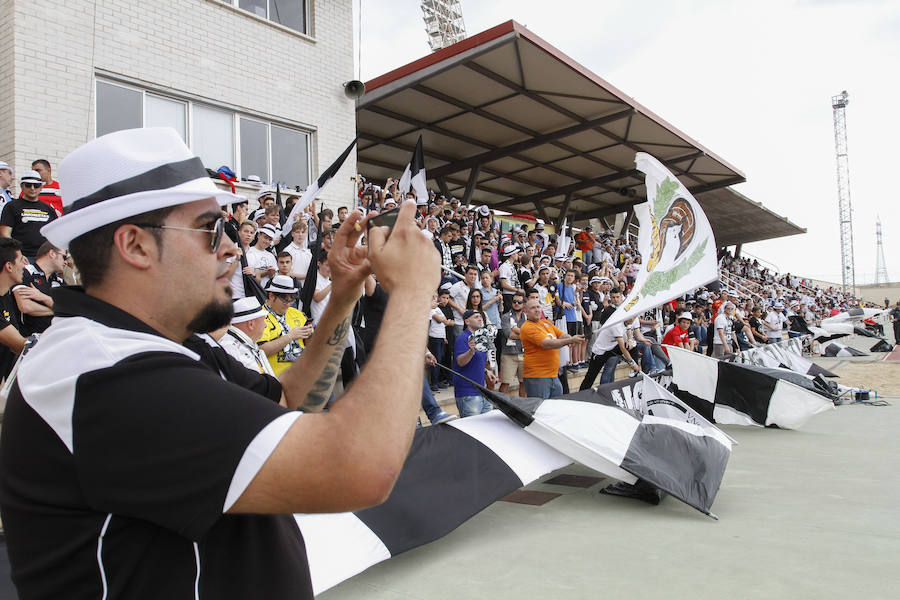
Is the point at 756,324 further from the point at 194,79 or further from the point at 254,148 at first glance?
the point at 194,79

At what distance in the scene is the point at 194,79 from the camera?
1110 cm

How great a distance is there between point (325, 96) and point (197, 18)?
2.89m

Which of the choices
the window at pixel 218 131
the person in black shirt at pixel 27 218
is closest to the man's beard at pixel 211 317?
the person in black shirt at pixel 27 218

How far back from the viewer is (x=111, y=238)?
1212mm

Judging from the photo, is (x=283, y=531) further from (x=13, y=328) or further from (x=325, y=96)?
(x=325, y=96)

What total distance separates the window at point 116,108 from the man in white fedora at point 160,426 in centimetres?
1012

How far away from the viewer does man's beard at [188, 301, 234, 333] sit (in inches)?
49.9

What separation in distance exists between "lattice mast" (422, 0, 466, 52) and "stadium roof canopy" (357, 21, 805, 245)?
136ft

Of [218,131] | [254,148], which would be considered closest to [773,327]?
[254,148]

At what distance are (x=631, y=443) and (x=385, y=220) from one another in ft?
13.2

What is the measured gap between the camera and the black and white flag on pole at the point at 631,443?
471 cm

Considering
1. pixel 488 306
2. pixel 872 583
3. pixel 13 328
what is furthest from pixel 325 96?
pixel 872 583

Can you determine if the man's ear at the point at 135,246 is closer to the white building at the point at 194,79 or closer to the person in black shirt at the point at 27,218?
the person in black shirt at the point at 27,218

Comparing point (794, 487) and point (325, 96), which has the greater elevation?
point (325, 96)
